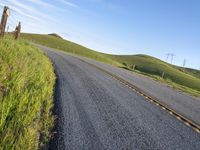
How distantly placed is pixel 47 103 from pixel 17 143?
3.64 metres

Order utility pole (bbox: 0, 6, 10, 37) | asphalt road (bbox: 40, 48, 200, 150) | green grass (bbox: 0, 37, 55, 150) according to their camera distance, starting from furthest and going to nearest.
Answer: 1. utility pole (bbox: 0, 6, 10, 37)
2. asphalt road (bbox: 40, 48, 200, 150)
3. green grass (bbox: 0, 37, 55, 150)

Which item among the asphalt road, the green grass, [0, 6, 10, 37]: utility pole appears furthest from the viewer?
[0, 6, 10, 37]: utility pole

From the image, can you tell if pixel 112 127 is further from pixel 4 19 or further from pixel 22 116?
pixel 4 19

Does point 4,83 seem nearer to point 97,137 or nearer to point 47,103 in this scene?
point 47,103

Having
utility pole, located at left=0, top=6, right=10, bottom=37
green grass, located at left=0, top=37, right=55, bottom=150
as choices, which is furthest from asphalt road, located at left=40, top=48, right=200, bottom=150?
utility pole, located at left=0, top=6, right=10, bottom=37

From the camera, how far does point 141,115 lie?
9828 mm

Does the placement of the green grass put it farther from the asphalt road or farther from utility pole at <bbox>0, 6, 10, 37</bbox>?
utility pole at <bbox>0, 6, 10, 37</bbox>

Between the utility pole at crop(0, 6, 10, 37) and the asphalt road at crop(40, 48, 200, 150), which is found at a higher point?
the utility pole at crop(0, 6, 10, 37)

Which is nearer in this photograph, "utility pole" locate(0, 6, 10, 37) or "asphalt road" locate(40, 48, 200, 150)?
"asphalt road" locate(40, 48, 200, 150)

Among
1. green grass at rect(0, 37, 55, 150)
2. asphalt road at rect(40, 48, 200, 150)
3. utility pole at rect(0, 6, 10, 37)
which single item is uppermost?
utility pole at rect(0, 6, 10, 37)

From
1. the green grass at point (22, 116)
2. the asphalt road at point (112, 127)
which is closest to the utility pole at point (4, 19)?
the asphalt road at point (112, 127)

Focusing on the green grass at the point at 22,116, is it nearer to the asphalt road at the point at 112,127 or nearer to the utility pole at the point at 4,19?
the asphalt road at the point at 112,127

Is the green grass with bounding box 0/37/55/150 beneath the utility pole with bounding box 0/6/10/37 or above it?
beneath

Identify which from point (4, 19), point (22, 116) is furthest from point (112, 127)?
point (4, 19)
